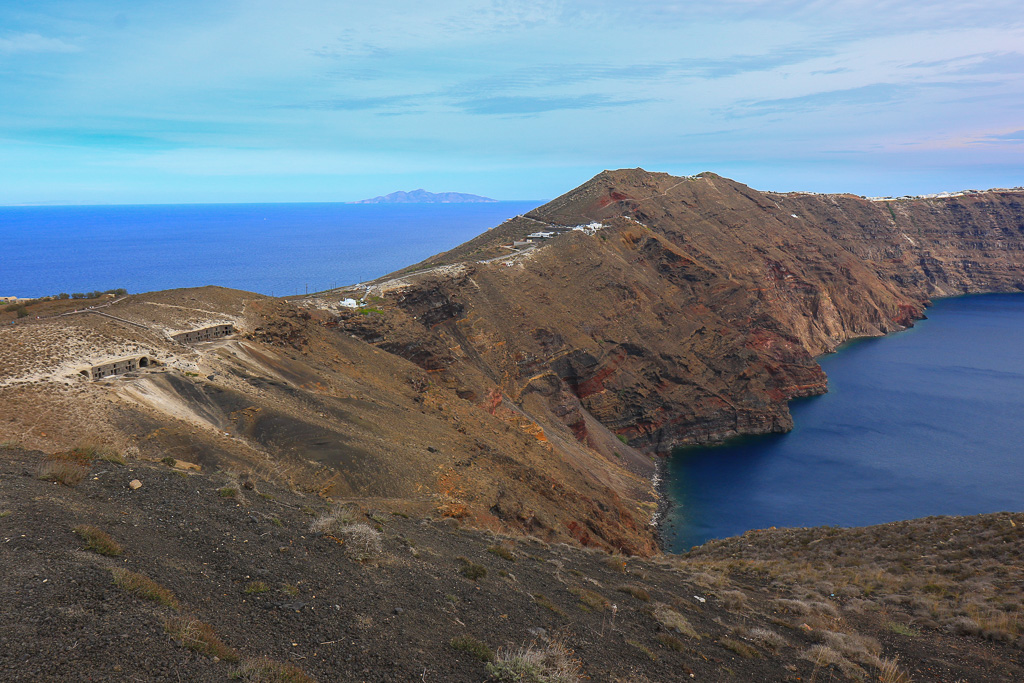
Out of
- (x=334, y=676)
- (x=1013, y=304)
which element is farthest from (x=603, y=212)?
(x=1013, y=304)

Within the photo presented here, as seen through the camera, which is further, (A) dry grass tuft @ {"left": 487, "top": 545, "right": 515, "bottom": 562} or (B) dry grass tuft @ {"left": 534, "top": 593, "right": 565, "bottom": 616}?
(A) dry grass tuft @ {"left": 487, "top": 545, "right": 515, "bottom": 562}

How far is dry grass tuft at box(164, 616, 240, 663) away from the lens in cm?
818

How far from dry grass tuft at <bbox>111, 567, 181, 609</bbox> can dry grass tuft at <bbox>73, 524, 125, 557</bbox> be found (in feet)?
3.34

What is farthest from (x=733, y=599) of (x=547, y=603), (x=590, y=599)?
(x=547, y=603)

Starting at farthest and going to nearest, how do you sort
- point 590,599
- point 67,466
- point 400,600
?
point 590,599
point 67,466
point 400,600

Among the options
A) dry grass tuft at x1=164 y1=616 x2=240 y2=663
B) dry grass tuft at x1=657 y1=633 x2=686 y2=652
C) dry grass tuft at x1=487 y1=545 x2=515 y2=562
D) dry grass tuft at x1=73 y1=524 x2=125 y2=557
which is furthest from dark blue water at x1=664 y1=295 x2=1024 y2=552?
dry grass tuft at x1=164 y1=616 x2=240 y2=663

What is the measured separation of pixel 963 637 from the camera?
15.5m

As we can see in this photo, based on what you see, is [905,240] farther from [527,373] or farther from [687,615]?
[687,615]

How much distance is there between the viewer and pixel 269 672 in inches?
319

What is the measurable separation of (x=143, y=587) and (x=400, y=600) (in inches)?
189

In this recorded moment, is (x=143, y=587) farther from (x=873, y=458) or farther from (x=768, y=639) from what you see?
(x=873, y=458)

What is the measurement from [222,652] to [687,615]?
1280cm

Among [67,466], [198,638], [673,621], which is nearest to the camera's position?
[198,638]

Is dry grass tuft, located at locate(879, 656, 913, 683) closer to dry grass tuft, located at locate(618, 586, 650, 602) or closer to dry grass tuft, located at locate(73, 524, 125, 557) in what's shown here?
dry grass tuft, located at locate(618, 586, 650, 602)
